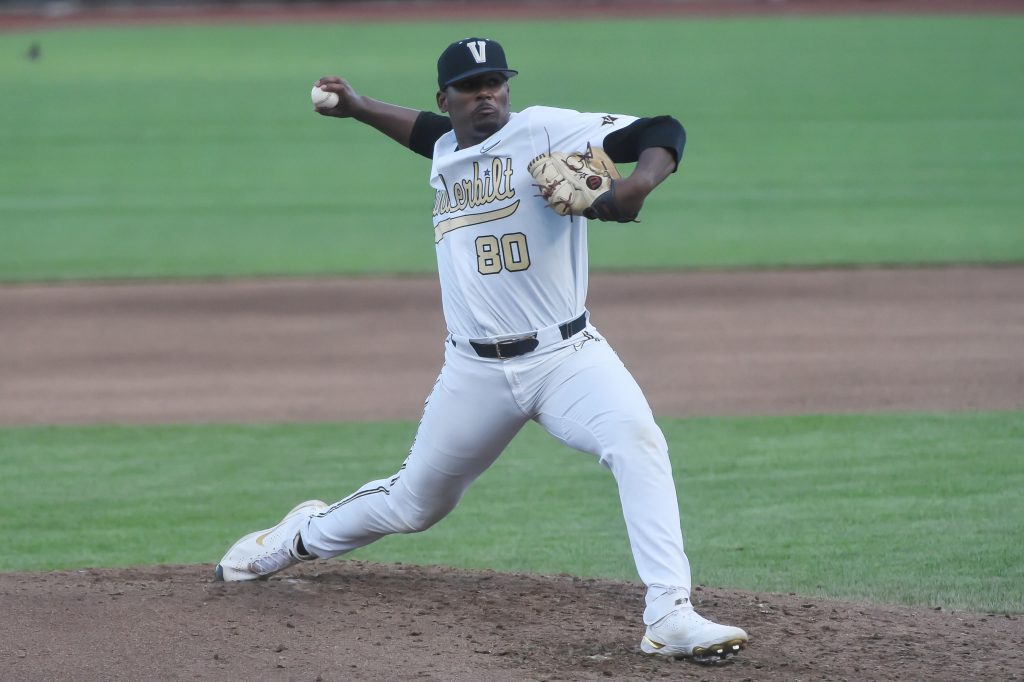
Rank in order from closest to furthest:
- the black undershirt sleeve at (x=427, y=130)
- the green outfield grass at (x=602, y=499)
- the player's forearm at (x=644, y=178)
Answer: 1. the player's forearm at (x=644, y=178)
2. the black undershirt sleeve at (x=427, y=130)
3. the green outfield grass at (x=602, y=499)

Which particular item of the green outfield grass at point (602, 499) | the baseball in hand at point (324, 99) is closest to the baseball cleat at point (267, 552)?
the green outfield grass at point (602, 499)

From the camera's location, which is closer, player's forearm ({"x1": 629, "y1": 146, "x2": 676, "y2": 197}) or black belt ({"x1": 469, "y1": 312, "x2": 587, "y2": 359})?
player's forearm ({"x1": 629, "y1": 146, "x2": 676, "y2": 197})

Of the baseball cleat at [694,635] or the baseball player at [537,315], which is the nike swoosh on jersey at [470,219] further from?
the baseball cleat at [694,635]

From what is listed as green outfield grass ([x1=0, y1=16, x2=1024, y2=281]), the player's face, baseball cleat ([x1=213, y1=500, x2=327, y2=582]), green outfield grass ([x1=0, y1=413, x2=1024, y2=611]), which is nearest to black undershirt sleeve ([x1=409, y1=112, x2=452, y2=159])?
the player's face

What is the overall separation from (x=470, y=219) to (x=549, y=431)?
0.75 metres

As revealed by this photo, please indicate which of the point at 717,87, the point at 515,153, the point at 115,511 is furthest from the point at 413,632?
the point at 717,87

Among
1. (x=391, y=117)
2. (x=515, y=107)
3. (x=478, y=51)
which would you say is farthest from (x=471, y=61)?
(x=515, y=107)

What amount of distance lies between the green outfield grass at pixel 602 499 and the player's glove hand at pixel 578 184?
204 centimetres

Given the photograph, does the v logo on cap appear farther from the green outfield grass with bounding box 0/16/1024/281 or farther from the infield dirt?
the green outfield grass with bounding box 0/16/1024/281

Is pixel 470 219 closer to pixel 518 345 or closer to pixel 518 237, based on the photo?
pixel 518 237

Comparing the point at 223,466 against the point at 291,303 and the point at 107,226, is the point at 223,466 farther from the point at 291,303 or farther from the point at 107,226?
the point at 107,226

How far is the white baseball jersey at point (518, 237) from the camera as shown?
479cm

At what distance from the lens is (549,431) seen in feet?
16.0

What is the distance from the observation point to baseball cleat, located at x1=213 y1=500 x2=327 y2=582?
17.9ft
